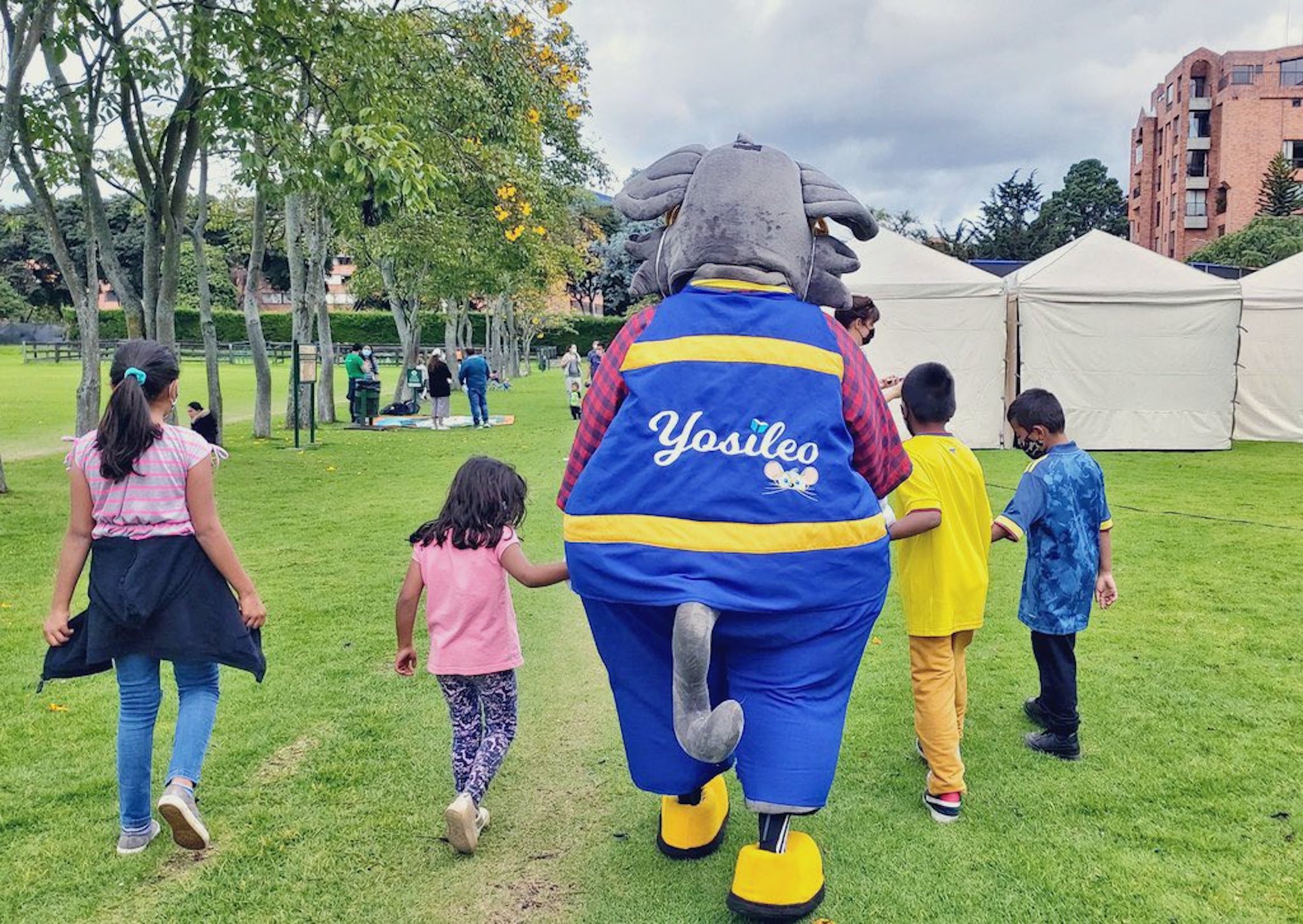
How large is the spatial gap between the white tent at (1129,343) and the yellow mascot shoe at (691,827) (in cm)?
1258

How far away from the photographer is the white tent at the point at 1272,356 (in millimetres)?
15562

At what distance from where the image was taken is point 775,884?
9.27 ft

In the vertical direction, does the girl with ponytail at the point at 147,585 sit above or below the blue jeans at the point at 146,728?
above

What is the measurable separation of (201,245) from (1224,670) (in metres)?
14.6

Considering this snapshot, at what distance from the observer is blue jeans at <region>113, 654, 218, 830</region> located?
11.0 feet

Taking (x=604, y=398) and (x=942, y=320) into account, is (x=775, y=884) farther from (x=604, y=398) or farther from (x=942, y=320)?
(x=942, y=320)

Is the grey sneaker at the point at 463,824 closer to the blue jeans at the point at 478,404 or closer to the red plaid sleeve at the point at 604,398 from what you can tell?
the red plaid sleeve at the point at 604,398

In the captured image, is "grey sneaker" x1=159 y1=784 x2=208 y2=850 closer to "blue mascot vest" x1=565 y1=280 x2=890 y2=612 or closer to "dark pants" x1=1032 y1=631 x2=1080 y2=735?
"blue mascot vest" x1=565 y1=280 x2=890 y2=612

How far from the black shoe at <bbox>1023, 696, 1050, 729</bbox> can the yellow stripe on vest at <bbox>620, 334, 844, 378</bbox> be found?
7.62ft

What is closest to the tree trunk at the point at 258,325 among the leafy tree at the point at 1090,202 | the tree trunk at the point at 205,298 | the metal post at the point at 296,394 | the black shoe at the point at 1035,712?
the metal post at the point at 296,394

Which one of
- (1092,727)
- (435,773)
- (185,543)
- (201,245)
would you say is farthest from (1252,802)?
(201,245)

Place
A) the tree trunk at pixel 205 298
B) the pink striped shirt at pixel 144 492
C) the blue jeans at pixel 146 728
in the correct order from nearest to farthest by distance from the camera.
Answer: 1. the pink striped shirt at pixel 144 492
2. the blue jeans at pixel 146 728
3. the tree trunk at pixel 205 298

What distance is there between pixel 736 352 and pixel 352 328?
60.1 meters

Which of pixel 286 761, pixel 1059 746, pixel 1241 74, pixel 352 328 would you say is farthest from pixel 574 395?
pixel 1241 74
